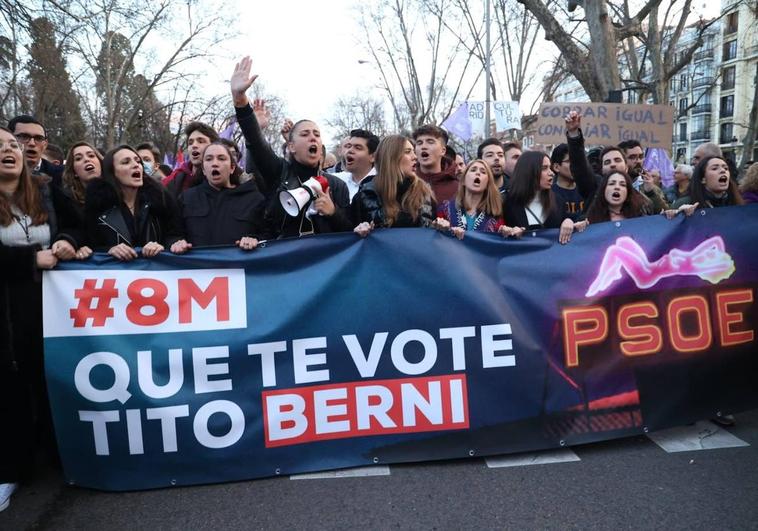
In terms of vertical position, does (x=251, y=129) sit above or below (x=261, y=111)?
below

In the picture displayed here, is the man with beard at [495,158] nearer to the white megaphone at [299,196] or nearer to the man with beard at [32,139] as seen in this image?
the white megaphone at [299,196]

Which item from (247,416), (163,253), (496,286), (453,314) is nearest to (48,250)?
(163,253)

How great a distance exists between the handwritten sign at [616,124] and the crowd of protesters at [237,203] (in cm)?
333

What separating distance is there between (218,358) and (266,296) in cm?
41

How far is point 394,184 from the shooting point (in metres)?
3.67

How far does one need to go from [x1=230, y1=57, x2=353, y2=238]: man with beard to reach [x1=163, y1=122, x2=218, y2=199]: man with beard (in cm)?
119

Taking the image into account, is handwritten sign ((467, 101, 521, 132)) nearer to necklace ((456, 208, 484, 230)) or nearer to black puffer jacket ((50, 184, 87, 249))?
necklace ((456, 208, 484, 230))

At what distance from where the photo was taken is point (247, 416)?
325cm

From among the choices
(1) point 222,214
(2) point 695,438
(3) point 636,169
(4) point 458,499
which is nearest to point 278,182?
(1) point 222,214

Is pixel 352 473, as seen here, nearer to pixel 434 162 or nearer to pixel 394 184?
pixel 394 184

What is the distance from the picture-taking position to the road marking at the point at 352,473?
3225 mm

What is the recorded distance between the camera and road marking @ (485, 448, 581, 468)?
3324mm

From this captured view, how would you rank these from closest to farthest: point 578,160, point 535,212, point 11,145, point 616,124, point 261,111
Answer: point 11,145 → point 261,111 → point 535,212 → point 578,160 → point 616,124

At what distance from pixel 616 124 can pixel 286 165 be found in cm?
582
